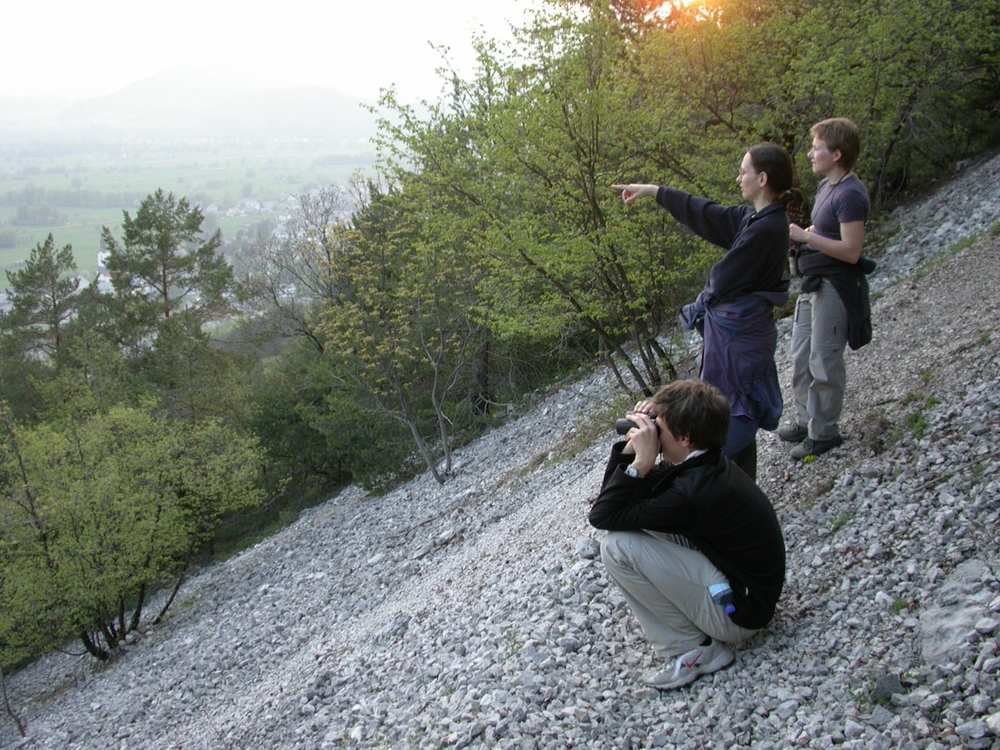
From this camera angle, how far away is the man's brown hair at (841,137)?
480cm

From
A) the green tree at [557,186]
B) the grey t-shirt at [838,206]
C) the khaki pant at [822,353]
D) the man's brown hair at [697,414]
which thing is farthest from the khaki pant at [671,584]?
the green tree at [557,186]

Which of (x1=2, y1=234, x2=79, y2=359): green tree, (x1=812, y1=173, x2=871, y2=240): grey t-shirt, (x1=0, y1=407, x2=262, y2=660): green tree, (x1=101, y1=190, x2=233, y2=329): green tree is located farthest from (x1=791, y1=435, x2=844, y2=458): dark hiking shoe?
(x1=2, y1=234, x2=79, y2=359): green tree

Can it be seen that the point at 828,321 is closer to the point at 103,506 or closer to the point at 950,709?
the point at 950,709

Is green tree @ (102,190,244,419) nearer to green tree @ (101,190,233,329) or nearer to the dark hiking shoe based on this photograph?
green tree @ (101,190,233,329)

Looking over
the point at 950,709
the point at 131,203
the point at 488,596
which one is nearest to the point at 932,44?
the point at 488,596

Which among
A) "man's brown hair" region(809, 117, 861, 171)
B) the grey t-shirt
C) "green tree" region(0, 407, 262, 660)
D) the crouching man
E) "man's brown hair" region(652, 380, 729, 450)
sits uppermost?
"man's brown hair" region(809, 117, 861, 171)

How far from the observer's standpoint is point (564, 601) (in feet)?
18.5

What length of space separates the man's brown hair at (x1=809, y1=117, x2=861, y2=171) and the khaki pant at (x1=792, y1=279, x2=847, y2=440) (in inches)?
33.1

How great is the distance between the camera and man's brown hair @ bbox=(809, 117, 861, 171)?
15.8 feet

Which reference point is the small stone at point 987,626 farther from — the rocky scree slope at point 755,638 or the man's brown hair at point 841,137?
the man's brown hair at point 841,137

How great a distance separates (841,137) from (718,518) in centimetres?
271

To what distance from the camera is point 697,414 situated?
12.4 ft

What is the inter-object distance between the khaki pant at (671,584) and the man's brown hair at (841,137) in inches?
110

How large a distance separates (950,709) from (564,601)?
292 centimetres
